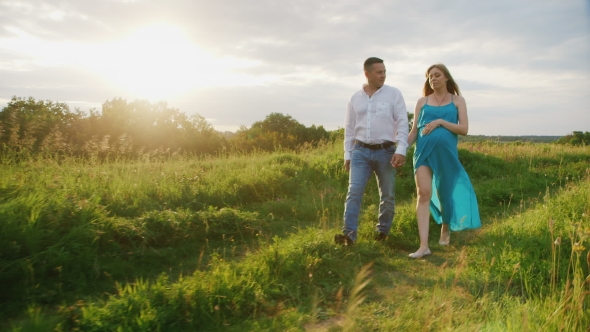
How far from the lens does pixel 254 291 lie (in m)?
3.87

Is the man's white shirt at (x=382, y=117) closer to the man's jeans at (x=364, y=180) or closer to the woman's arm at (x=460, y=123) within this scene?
the man's jeans at (x=364, y=180)

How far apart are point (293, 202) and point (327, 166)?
113 inches

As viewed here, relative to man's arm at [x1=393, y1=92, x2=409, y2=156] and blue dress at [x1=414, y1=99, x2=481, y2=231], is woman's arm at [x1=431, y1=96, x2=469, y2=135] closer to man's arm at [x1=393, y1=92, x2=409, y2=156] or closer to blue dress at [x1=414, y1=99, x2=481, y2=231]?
blue dress at [x1=414, y1=99, x2=481, y2=231]

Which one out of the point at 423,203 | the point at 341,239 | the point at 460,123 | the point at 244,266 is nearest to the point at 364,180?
the point at 423,203

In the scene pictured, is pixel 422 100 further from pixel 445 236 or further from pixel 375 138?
pixel 445 236

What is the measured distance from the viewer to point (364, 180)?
19.3ft

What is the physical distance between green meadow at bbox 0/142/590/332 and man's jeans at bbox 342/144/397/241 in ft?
1.17

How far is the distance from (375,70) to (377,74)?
57mm

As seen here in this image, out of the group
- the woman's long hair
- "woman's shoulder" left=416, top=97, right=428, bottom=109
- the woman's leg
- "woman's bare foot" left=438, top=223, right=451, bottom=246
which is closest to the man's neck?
"woman's shoulder" left=416, top=97, right=428, bottom=109

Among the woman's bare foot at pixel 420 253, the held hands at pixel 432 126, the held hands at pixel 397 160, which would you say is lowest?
the woman's bare foot at pixel 420 253

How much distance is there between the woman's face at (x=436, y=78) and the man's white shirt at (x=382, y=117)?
1.39 ft

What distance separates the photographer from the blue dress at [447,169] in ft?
19.2

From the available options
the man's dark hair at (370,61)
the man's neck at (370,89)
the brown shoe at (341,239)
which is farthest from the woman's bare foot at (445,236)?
the man's dark hair at (370,61)

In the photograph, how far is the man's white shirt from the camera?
5797 mm
